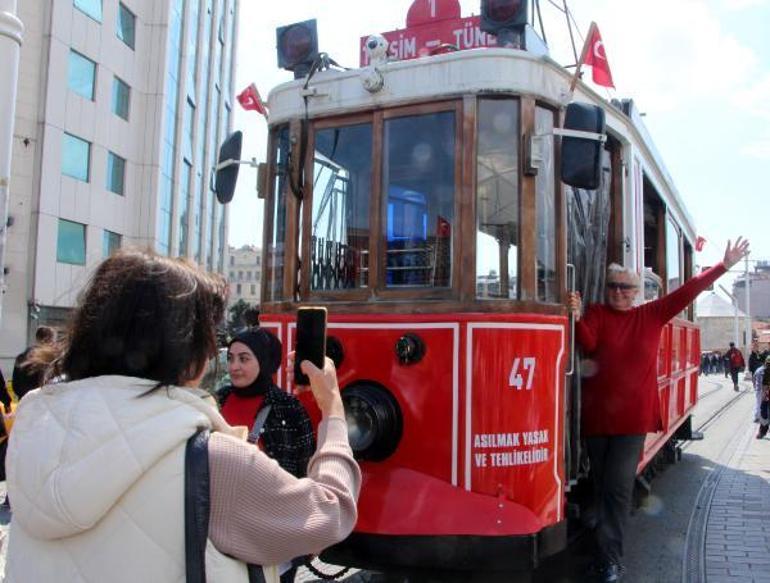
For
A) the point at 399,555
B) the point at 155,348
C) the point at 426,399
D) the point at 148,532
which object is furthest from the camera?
the point at 426,399

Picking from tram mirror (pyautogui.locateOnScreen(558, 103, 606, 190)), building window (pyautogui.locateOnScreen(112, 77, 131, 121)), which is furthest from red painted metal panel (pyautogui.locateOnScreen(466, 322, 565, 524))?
building window (pyautogui.locateOnScreen(112, 77, 131, 121))

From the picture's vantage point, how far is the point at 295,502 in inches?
58.6

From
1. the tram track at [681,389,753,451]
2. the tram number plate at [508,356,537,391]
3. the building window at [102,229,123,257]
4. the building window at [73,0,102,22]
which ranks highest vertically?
the building window at [73,0,102,22]

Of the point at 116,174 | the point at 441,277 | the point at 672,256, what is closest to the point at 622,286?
the point at 441,277

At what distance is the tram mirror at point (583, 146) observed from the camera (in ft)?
11.9

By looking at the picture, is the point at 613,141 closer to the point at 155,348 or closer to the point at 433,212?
the point at 433,212

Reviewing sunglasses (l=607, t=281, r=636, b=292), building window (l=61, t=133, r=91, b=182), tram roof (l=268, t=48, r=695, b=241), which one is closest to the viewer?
tram roof (l=268, t=48, r=695, b=241)

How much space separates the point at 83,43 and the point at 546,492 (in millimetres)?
22465

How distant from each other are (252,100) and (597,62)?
6.90 feet

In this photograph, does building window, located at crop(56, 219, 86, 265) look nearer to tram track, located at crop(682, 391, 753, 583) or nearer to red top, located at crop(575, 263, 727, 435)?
tram track, located at crop(682, 391, 753, 583)

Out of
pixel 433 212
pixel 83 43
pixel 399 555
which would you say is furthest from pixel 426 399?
pixel 83 43

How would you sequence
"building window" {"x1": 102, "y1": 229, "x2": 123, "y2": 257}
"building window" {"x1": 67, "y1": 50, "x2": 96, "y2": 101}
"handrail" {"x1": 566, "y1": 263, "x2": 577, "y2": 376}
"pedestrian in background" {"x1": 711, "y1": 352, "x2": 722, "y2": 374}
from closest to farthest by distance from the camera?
"handrail" {"x1": 566, "y1": 263, "x2": 577, "y2": 376} → "building window" {"x1": 67, "y1": 50, "x2": 96, "y2": 101} → "building window" {"x1": 102, "y1": 229, "x2": 123, "y2": 257} → "pedestrian in background" {"x1": 711, "y1": 352, "x2": 722, "y2": 374}

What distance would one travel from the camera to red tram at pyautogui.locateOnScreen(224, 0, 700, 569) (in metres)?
3.57

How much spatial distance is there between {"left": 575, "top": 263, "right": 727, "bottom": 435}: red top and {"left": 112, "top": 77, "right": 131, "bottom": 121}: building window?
892 inches
